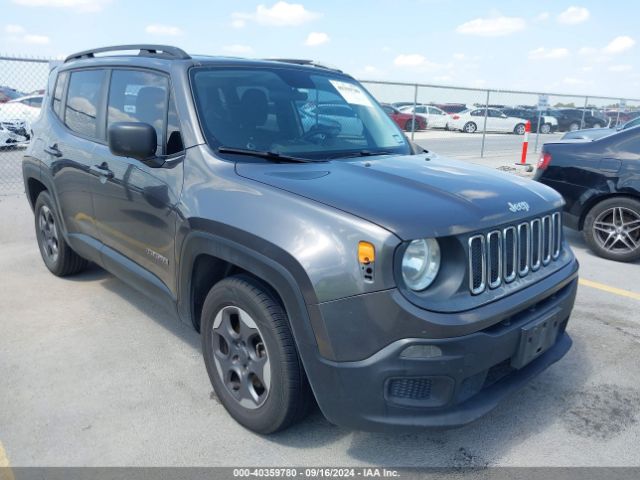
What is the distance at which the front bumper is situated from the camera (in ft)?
7.49

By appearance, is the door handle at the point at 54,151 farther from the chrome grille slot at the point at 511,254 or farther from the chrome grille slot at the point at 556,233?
the chrome grille slot at the point at 556,233

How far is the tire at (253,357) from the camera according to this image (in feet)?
8.39

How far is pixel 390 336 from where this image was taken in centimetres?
226

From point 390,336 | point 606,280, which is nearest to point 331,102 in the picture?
point 390,336

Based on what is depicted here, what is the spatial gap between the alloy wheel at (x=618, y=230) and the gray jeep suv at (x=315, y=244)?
327 cm

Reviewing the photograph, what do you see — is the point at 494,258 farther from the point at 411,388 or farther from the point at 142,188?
the point at 142,188

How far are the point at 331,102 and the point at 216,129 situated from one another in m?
1.01

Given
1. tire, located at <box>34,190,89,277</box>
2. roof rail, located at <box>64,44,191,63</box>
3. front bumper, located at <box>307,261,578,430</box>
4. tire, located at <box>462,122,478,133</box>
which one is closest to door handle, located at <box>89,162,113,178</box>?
roof rail, located at <box>64,44,191,63</box>

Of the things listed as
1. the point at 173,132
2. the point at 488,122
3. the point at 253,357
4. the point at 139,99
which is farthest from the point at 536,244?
the point at 488,122

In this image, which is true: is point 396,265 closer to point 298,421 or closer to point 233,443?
point 298,421

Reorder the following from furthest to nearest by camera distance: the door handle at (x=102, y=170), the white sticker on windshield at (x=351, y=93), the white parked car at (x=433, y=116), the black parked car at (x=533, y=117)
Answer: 1. the white parked car at (x=433, y=116)
2. the black parked car at (x=533, y=117)
3. the white sticker on windshield at (x=351, y=93)
4. the door handle at (x=102, y=170)

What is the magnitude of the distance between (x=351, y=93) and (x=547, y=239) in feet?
5.98

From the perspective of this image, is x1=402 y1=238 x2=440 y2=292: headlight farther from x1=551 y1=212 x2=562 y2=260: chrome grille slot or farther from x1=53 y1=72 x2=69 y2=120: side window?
x1=53 y1=72 x2=69 y2=120: side window

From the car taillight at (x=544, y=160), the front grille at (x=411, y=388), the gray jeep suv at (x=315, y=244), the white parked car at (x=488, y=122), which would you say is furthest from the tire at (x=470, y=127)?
the front grille at (x=411, y=388)
